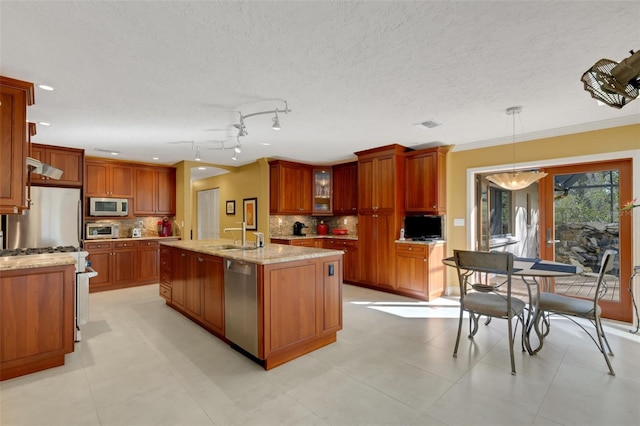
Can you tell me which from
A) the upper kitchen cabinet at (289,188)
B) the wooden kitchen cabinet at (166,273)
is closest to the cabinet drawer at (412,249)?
the upper kitchen cabinet at (289,188)

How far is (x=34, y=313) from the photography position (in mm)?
2531

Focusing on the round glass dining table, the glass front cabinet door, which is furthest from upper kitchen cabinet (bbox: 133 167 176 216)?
the round glass dining table

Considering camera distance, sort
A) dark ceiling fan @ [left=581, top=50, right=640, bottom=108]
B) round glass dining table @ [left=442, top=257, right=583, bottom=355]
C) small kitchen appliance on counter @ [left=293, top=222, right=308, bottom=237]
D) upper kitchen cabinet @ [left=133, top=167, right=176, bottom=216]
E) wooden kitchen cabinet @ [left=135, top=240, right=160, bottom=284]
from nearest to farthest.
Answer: dark ceiling fan @ [left=581, top=50, right=640, bottom=108] → round glass dining table @ [left=442, top=257, right=583, bottom=355] → wooden kitchen cabinet @ [left=135, top=240, right=160, bottom=284] → upper kitchen cabinet @ [left=133, top=167, right=176, bottom=216] → small kitchen appliance on counter @ [left=293, top=222, right=308, bottom=237]

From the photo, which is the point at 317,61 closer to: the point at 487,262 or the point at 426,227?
the point at 487,262

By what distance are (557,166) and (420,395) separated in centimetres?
373

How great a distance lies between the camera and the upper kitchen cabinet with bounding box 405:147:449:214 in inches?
190

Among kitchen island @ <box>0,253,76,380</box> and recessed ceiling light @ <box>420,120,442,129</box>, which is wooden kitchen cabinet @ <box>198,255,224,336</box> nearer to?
kitchen island @ <box>0,253,76,380</box>

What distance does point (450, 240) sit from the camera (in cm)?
501

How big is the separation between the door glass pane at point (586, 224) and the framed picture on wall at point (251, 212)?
5115 mm

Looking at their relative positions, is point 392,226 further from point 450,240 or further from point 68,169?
point 68,169

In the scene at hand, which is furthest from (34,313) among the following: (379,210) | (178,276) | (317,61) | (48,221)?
(379,210)

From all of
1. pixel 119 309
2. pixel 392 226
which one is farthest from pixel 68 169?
pixel 392 226

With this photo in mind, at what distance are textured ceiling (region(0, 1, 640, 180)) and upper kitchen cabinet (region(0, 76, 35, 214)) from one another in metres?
0.16

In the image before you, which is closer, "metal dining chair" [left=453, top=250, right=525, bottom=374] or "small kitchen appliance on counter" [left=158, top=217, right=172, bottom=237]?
"metal dining chair" [left=453, top=250, right=525, bottom=374]
